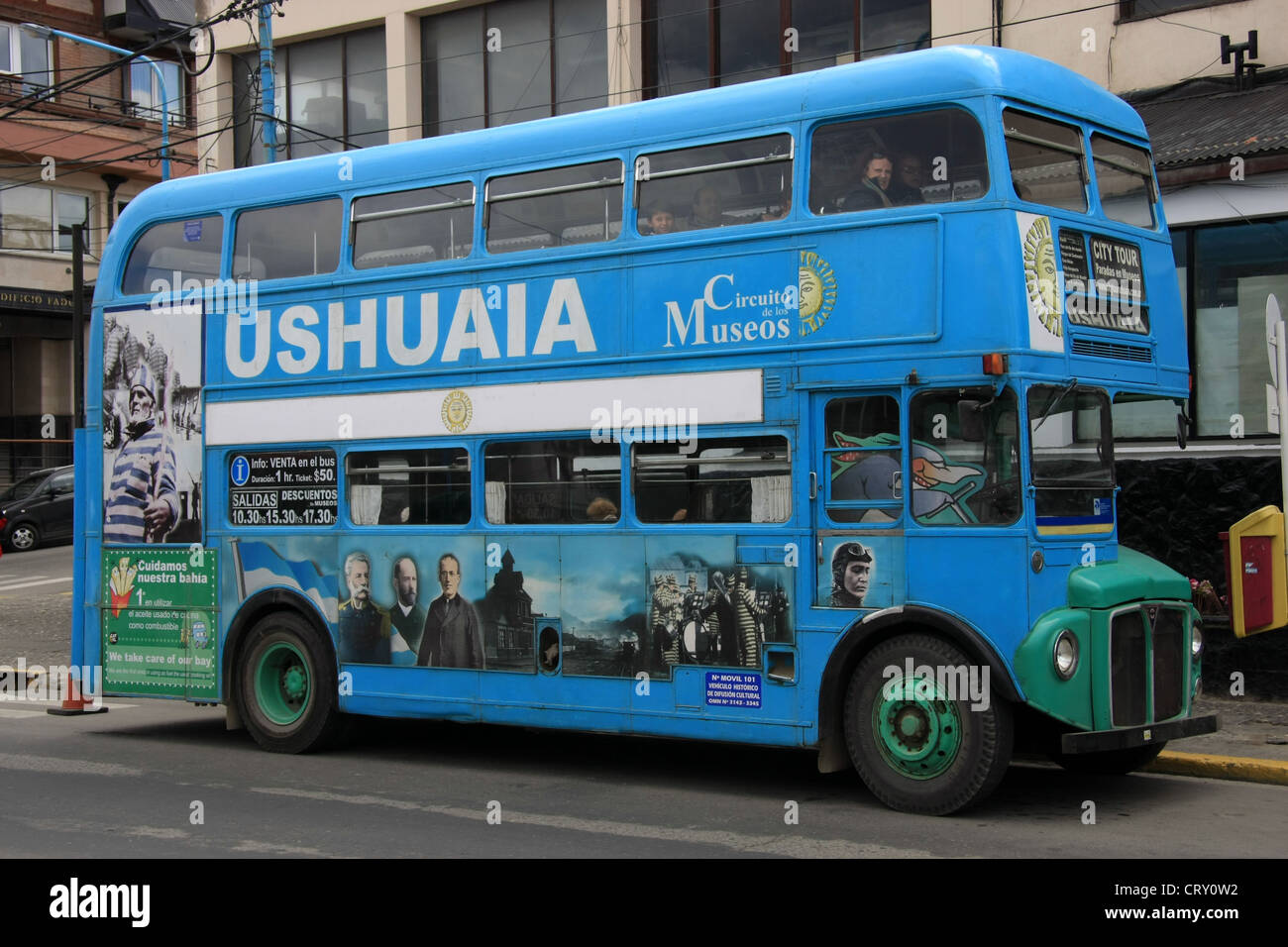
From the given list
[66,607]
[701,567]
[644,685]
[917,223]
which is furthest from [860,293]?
[66,607]

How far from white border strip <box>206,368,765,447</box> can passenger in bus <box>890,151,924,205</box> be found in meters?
1.40

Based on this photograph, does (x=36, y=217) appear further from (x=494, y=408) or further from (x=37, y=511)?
(x=494, y=408)

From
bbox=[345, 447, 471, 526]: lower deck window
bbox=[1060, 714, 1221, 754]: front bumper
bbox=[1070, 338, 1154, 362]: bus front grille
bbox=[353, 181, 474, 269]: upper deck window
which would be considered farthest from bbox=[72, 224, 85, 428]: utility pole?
bbox=[1060, 714, 1221, 754]: front bumper

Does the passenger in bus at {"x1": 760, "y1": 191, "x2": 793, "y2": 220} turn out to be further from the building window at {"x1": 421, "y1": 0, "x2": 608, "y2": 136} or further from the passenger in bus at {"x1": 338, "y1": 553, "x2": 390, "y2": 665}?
the building window at {"x1": 421, "y1": 0, "x2": 608, "y2": 136}

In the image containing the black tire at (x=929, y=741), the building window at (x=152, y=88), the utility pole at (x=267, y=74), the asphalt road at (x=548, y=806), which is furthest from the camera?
the building window at (x=152, y=88)

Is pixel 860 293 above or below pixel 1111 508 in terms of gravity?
above

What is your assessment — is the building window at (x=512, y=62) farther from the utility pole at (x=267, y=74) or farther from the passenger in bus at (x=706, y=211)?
the passenger in bus at (x=706, y=211)

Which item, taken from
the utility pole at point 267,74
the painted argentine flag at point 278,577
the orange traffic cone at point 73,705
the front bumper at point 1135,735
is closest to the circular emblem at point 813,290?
the front bumper at point 1135,735

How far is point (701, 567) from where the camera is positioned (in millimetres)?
9773

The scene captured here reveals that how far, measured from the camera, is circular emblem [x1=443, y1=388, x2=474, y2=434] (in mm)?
10914

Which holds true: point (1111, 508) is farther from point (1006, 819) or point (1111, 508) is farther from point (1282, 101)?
point (1282, 101)

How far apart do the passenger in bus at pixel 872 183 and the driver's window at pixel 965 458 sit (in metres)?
1.24

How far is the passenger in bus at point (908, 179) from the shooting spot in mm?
8961
